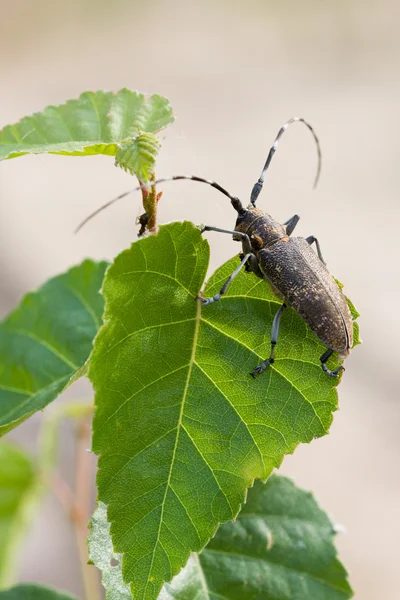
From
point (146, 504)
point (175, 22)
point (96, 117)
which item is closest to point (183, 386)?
point (146, 504)

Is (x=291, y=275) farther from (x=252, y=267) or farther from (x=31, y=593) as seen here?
(x=31, y=593)

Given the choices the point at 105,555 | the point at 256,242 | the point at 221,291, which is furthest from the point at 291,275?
the point at 105,555

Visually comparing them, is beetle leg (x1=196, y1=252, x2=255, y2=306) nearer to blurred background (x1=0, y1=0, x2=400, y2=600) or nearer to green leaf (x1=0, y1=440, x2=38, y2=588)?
green leaf (x1=0, y1=440, x2=38, y2=588)

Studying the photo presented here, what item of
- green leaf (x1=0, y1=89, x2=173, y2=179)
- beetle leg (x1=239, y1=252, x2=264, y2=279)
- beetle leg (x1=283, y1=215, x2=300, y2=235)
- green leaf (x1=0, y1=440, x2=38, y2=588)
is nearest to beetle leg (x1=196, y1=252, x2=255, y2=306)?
beetle leg (x1=239, y1=252, x2=264, y2=279)

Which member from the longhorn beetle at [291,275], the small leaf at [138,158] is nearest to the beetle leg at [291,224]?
the longhorn beetle at [291,275]

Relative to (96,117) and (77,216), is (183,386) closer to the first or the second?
(96,117)
